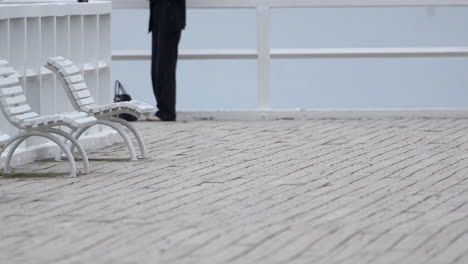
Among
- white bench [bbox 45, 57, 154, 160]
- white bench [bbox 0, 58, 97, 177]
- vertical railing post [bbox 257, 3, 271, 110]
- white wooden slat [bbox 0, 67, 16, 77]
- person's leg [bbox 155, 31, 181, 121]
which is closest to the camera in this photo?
white bench [bbox 0, 58, 97, 177]

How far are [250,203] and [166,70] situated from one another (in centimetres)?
572

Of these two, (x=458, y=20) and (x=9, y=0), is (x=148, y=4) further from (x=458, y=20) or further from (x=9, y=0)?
(x=458, y=20)

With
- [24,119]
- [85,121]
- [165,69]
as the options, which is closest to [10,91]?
[24,119]

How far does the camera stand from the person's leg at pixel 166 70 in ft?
42.2

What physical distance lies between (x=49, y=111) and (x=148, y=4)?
11.8 ft

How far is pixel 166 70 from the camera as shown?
12938mm

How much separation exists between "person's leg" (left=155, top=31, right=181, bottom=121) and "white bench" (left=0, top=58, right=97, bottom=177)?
4026 mm

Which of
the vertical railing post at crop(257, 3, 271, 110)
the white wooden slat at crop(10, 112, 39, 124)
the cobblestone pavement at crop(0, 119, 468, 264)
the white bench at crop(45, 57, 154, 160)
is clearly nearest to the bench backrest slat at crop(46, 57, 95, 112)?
the white bench at crop(45, 57, 154, 160)

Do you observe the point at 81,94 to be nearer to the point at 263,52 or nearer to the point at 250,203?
the point at 250,203

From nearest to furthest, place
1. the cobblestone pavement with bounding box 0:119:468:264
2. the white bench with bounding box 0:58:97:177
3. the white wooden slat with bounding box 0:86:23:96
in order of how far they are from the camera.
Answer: the cobblestone pavement with bounding box 0:119:468:264 < the white bench with bounding box 0:58:97:177 < the white wooden slat with bounding box 0:86:23:96

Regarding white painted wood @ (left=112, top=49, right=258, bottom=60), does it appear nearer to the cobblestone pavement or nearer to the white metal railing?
the white metal railing

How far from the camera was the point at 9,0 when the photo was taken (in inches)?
425

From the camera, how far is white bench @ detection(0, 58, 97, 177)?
27.7 feet

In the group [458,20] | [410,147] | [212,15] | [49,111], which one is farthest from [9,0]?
[212,15]
